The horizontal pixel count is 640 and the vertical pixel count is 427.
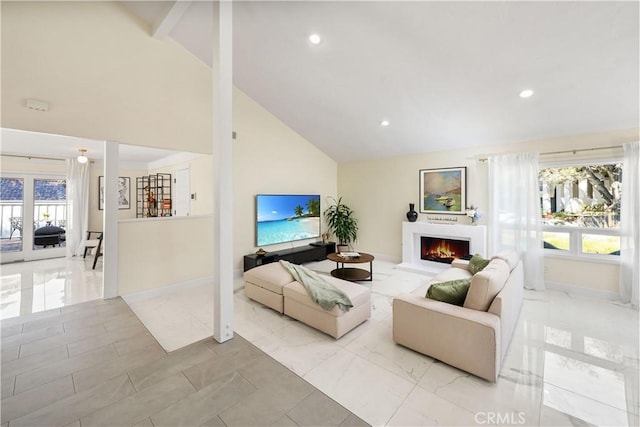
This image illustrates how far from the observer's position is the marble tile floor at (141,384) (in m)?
1.62

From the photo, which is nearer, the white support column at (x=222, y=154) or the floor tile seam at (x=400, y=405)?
the floor tile seam at (x=400, y=405)

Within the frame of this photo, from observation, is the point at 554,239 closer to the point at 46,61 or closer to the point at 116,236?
the point at 116,236

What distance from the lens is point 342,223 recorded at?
20.2ft

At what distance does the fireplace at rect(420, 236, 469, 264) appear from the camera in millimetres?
4887

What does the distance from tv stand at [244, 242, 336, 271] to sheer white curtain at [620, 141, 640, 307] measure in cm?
457

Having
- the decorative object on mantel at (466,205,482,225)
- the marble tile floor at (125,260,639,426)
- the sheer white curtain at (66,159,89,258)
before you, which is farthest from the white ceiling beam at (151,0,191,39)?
Result: the decorative object on mantel at (466,205,482,225)

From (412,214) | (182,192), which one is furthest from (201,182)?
(412,214)

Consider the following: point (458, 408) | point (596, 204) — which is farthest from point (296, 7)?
point (596, 204)

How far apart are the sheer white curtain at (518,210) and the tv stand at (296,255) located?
3150 mm

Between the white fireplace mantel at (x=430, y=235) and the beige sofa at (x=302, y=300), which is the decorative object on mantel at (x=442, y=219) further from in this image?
the beige sofa at (x=302, y=300)

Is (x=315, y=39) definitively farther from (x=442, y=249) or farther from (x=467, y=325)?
(x=442, y=249)

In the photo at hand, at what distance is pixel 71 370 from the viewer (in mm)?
2051

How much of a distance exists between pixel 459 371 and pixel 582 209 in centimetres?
366

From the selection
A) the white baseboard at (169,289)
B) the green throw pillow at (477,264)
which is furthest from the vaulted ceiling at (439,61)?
the white baseboard at (169,289)
